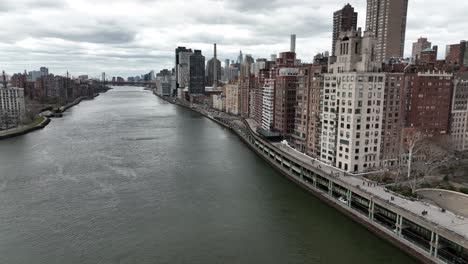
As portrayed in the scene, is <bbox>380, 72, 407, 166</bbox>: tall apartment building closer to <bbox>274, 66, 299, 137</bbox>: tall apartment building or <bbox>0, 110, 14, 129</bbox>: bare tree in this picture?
<bbox>274, 66, 299, 137</bbox>: tall apartment building

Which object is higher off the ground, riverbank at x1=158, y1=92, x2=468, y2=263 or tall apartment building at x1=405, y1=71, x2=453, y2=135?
tall apartment building at x1=405, y1=71, x2=453, y2=135

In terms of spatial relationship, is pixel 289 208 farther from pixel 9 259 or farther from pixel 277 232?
pixel 9 259

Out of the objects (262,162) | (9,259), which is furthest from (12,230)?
(262,162)

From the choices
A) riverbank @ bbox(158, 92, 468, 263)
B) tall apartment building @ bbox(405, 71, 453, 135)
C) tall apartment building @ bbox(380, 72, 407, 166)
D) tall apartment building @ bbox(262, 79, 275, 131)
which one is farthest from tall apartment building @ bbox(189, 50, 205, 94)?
tall apartment building @ bbox(380, 72, 407, 166)

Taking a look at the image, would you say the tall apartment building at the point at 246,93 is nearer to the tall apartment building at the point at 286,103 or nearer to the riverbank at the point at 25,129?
the tall apartment building at the point at 286,103

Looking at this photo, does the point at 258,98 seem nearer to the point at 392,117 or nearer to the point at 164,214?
the point at 392,117

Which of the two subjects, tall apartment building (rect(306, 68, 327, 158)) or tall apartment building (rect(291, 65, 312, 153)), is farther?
→ tall apartment building (rect(291, 65, 312, 153))
